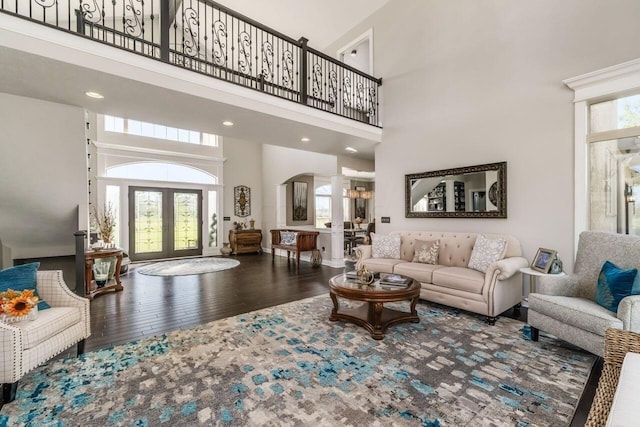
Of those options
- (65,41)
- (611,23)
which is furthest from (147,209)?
(611,23)

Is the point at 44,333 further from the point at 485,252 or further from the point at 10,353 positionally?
the point at 485,252

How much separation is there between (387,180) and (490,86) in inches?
86.6

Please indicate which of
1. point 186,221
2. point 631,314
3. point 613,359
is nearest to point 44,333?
point 613,359

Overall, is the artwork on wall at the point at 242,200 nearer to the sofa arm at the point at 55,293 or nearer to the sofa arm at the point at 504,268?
the sofa arm at the point at 55,293

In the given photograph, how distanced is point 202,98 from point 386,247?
3461 mm

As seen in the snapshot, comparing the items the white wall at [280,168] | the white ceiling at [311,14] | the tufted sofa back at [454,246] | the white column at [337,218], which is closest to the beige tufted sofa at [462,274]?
the tufted sofa back at [454,246]

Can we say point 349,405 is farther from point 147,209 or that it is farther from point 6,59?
point 147,209

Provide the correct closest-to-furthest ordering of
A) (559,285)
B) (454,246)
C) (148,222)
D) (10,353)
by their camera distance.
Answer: (10,353) → (559,285) → (454,246) → (148,222)

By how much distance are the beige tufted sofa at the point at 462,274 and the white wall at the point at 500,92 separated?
1.20 feet

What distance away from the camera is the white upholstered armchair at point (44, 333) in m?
1.81

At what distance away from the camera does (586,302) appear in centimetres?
251

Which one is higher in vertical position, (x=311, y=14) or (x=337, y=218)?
(x=311, y=14)

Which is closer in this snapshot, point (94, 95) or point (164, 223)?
point (94, 95)

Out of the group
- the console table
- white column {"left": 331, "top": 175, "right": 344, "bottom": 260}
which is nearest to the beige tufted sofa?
white column {"left": 331, "top": 175, "right": 344, "bottom": 260}
